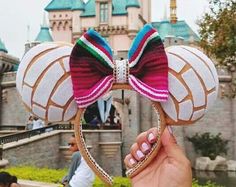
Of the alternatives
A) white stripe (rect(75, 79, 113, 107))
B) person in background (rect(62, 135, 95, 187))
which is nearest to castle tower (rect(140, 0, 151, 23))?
person in background (rect(62, 135, 95, 187))

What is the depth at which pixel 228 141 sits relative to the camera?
88.9 feet

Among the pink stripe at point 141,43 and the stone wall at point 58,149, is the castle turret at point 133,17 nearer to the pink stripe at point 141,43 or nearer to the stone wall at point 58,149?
the stone wall at point 58,149

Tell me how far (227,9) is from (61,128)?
9.85 meters

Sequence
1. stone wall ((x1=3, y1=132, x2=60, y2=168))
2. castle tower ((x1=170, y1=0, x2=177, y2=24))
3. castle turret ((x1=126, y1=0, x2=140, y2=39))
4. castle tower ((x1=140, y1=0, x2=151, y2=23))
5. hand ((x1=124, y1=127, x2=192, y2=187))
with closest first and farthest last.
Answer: hand ((x1=124, y1=127, x2=192, y2=187))
stone wall ((x1=3, y1=132, x2=60, y2=168))
castle turret ((x1=126, y1=0, x2=140, y2=39))
castle tower ((x1=140, y1=0, x2=151, y2=23))
castle tower ((x1=170, y1=0, x2=177, y2=24))

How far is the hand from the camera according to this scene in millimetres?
2941

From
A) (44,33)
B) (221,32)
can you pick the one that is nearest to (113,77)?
(221,32)

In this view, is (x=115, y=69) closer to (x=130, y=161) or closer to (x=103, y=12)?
(x=130, y=161)

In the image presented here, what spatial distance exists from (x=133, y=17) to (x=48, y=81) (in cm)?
3321

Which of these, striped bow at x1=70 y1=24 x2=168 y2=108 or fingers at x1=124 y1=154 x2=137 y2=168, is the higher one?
striped bow at x1=70 y1=24 x2=168 y2=108

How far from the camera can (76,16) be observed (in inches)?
1452

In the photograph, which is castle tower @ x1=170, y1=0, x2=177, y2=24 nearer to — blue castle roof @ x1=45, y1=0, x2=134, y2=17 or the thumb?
blue castle roof @ x1=45, y1=0, x2=134, y2=17

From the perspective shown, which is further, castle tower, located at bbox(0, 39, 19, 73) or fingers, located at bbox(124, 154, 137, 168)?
castle tower, located at bbox(0, 39, 19, 73)

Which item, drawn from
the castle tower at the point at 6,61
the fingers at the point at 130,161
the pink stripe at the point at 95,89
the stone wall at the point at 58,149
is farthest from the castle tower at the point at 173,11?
the pink stripe at the point at 95,89

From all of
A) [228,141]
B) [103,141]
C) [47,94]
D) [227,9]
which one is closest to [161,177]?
[47,94]
